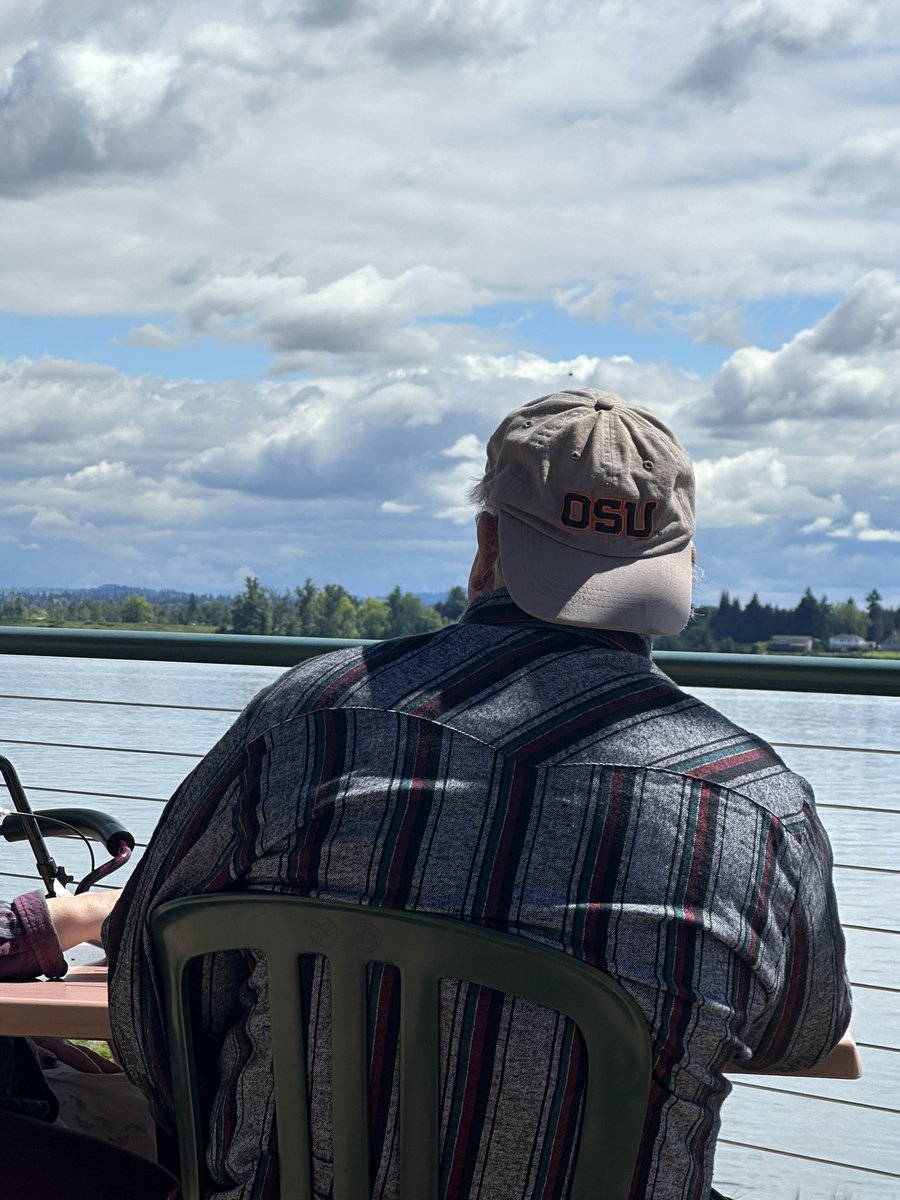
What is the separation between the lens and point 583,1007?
977mm

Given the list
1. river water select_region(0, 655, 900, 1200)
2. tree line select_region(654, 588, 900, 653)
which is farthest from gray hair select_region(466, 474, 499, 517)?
river water select_region(0, 655, 900, 1200)

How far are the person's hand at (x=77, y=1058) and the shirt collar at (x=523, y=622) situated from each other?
0.78m

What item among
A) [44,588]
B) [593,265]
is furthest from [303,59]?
[44,588]

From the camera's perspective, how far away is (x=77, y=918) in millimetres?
1404

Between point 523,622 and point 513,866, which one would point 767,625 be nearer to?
point 523,622

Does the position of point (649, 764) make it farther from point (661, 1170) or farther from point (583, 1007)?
point (661, 1170)

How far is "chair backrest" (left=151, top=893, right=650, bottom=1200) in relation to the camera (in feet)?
3.20

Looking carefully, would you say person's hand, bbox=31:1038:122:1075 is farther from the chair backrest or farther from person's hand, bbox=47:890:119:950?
the chair backrest

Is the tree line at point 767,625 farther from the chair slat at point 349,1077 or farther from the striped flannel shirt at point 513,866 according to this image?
the chair slat at point 349,1077

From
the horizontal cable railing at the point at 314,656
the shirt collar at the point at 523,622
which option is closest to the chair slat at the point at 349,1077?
the shirt collar at the point at 523,622

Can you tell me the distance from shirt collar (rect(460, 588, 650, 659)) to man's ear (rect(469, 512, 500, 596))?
0.15ft

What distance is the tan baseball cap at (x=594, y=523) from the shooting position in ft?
3.76

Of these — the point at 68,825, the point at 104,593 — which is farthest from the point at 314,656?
the point at 104,593

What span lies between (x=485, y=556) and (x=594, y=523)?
0.13 metres
